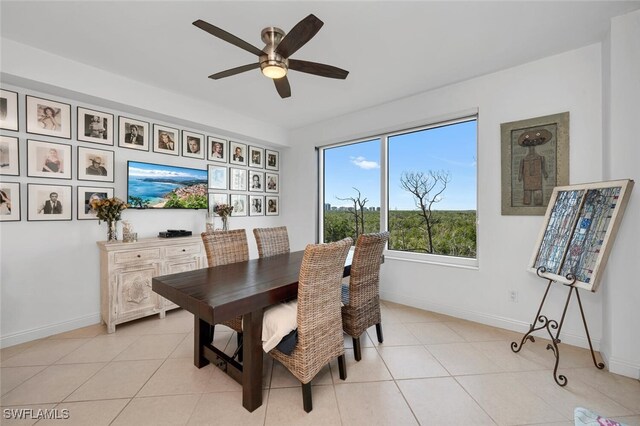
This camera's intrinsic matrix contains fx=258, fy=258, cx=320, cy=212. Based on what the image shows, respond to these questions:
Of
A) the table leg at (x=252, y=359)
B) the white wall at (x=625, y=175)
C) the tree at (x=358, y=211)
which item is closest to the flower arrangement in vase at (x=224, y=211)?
the tree at (x=358, y=211)

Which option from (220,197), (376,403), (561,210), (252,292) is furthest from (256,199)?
(561,210)

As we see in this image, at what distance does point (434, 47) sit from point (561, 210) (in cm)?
187

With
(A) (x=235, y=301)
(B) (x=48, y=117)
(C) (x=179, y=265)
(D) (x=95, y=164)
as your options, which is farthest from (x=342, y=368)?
(B) (x=48, y=117)

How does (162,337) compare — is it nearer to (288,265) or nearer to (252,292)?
(288,265)

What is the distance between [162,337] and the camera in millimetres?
2648

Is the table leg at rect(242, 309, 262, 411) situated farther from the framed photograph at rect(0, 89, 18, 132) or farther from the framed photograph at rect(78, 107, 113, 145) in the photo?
the framed photograph at rect(0, 89, 18, 132)

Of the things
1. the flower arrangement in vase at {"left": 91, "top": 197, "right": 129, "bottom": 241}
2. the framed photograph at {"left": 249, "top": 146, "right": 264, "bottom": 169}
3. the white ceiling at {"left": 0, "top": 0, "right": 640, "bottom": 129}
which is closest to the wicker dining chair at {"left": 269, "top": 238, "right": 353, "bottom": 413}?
the white ceiling at {"left": 0, "top": 0, "right": 640, "bottom": 129}

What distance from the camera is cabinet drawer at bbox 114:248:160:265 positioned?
280cm

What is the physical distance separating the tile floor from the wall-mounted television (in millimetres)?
1603

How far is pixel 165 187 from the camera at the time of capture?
11.3 ft

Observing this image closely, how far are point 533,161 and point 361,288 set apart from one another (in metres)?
A: 2.20

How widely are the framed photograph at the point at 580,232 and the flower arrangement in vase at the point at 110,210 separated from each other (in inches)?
169

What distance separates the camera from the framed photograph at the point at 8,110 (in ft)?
7.86

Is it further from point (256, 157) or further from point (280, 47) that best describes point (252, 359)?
point (256, 157)
